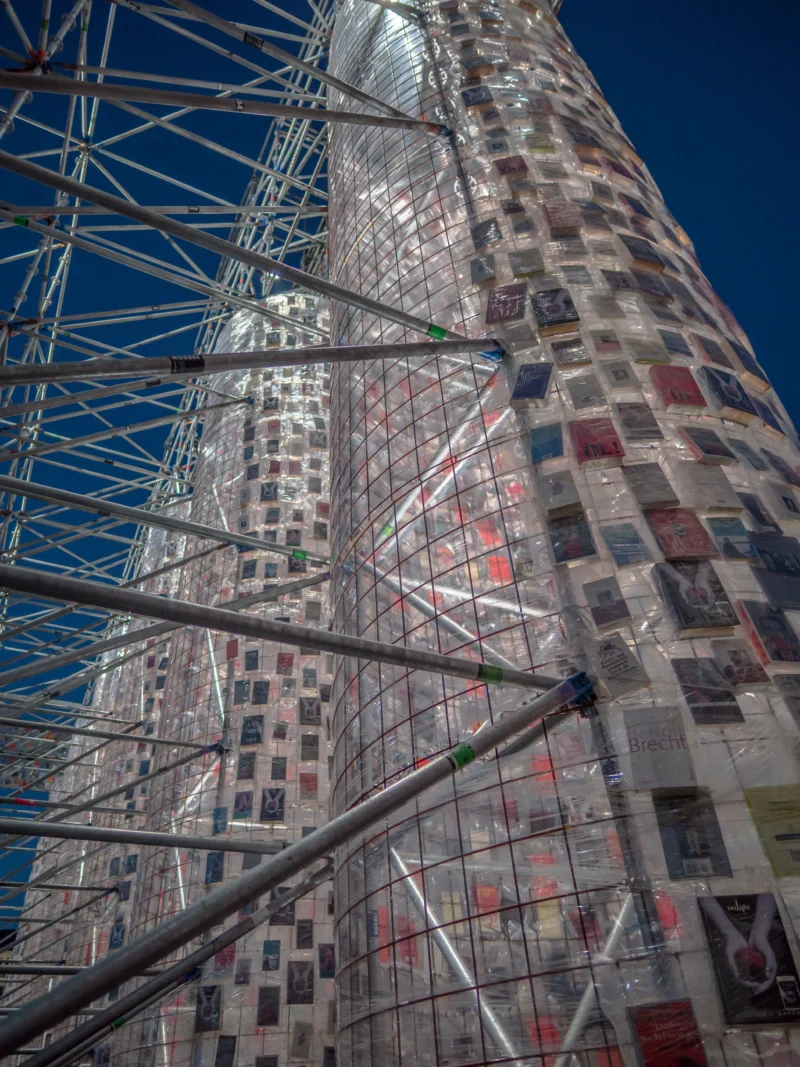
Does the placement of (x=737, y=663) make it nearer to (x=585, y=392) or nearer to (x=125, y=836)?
(x=585, y=392)

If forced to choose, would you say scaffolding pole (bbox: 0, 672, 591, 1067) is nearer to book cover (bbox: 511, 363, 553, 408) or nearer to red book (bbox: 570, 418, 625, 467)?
red book (bbox: 570, 418, 625, 467)

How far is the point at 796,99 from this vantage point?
18.5m

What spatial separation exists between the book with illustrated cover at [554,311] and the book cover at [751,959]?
2.07m

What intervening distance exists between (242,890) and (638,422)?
A: 1.94 metres

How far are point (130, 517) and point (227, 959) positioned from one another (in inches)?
123

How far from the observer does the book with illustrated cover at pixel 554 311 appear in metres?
3.14

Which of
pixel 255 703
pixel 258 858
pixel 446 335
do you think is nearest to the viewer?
pixel 446 335

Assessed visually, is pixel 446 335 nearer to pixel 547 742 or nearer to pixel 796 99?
pixel 547 742

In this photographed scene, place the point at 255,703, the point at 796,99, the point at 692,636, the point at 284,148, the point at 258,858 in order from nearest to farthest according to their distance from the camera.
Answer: the point at 692,636
the point at 258,858
the point at 255,703
the point at 284,148
the point at 796,99

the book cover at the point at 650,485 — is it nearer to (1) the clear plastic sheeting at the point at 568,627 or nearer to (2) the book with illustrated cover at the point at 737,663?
(1) the clear plastic sheeting at the point at 568,627

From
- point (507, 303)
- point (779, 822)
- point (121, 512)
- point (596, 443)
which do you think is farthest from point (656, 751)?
point (121, 512)

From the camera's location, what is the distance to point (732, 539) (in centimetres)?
251

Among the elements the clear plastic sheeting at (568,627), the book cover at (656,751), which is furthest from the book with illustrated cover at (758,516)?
the book cover at (656,751)

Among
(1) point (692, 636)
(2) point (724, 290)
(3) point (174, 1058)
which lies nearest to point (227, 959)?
(3) point (174, 1058)
